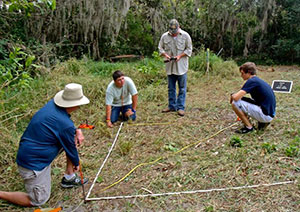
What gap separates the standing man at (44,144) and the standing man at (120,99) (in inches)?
63.3

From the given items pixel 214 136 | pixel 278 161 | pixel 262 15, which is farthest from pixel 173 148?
pixel 262 15

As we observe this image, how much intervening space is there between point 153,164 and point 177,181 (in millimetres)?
439

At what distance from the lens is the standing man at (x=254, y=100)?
331 centimetres

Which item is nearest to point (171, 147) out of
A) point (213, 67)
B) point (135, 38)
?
point (213, 67)

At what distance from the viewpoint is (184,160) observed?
3.02 metres

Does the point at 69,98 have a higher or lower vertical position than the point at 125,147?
higher

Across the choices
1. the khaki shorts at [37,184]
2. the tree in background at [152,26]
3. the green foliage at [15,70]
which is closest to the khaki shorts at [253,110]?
the khaki shorts at [37,184]

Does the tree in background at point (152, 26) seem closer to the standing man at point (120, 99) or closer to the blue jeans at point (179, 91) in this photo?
the standing man at point (120, 99)

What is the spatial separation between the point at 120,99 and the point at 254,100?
1.99 meters

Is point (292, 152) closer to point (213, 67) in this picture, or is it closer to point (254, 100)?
point (254, 100)

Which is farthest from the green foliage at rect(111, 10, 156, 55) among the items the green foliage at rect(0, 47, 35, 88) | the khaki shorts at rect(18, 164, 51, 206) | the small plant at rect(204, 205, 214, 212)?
the small plant at rect(204, 205, 214, 212)

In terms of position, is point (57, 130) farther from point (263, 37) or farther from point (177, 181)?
point (263, 37)

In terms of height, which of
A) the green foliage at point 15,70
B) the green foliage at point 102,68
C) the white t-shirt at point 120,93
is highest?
the green foliage at point 15,70

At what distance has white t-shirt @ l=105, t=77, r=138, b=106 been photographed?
4.06m
